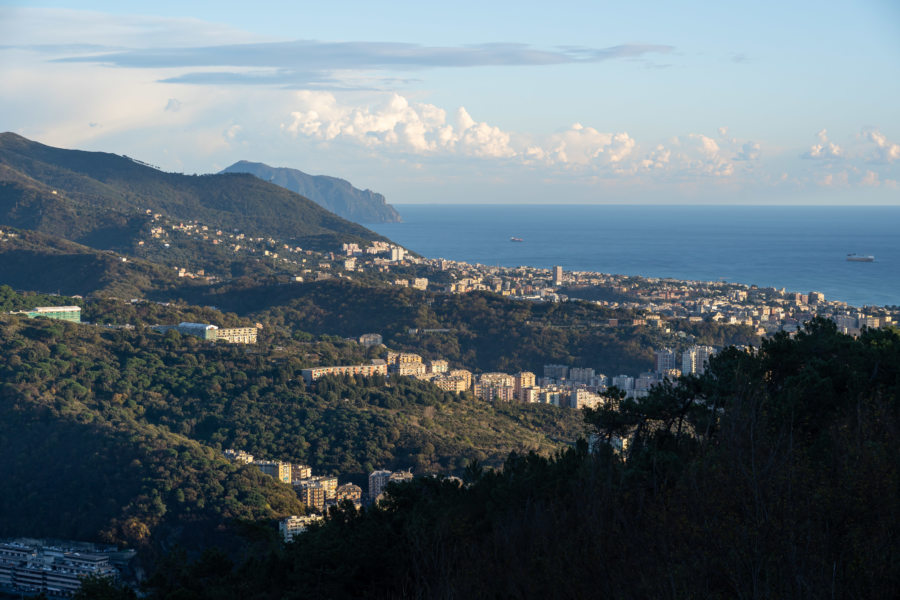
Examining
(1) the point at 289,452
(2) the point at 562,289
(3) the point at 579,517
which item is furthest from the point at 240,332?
(3) the point at 579,517

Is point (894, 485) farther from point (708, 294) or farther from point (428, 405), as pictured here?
point (708, 294)

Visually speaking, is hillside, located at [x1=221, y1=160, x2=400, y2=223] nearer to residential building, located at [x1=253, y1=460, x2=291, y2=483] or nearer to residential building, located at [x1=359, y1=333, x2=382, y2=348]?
residential building, located at [x1=359, y1=333, x2=382, y2=348]

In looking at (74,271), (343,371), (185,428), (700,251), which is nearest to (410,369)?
(343,371)

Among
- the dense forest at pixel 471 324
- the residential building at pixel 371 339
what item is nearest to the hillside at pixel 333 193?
the dense forest at pixel 471 324

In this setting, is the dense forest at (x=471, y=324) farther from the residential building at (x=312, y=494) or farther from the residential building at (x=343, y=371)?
the residential building at (x=312, y=494)

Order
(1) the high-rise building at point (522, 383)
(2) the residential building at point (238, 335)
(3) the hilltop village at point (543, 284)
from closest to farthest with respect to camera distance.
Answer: (1) the high-rise building at point (522, 383), (2) the residential building at point (238, 335), (3) the hilltop village at point (543, 284)

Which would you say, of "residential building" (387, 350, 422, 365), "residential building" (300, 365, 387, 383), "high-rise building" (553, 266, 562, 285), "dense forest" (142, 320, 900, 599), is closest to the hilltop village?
"high-rise building" (553, 266, 562, 285)
